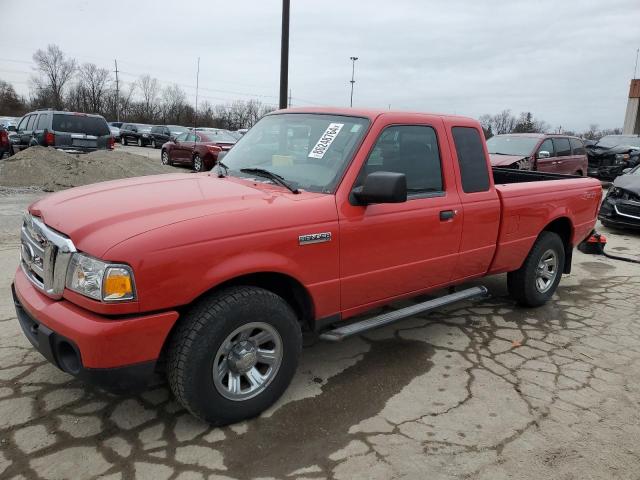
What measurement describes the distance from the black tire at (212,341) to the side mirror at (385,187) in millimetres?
875

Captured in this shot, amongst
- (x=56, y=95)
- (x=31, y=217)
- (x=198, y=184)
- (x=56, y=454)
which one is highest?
(x=56, y=95)

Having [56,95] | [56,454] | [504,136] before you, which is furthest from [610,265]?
[56,95]

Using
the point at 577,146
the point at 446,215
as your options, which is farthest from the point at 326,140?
the point at 577,146

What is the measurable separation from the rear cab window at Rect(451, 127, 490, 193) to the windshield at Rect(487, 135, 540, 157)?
774 centimetres

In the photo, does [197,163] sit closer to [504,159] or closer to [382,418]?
[504,159]

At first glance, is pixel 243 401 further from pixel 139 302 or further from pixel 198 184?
pixel 198 184

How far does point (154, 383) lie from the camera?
342cm

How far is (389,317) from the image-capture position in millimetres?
3662

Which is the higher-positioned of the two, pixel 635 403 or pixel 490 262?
pixel 490 262

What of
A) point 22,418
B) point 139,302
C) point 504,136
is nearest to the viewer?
point 139,302

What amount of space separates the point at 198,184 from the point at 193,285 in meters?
1.08

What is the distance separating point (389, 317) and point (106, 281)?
2.02 m

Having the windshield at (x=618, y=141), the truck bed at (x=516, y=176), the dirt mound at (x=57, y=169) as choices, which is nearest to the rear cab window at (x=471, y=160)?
the truck bed at (x=516, y=176)

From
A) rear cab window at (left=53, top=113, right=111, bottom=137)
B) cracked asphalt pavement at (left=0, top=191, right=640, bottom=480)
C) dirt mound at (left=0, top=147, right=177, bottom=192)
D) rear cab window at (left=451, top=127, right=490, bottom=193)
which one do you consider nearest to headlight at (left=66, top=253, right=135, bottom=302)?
cracked asphalt pavement at (left=0, top=191, right=640, bottom=480)
